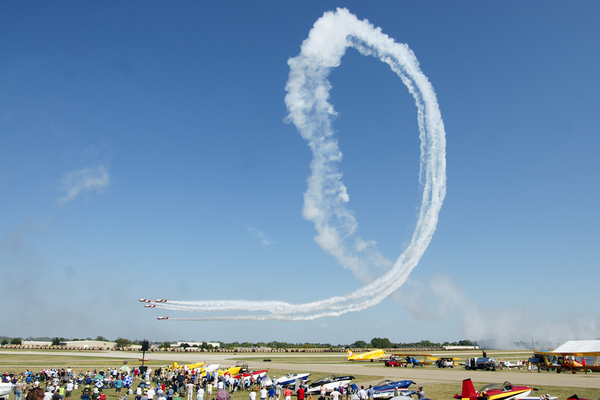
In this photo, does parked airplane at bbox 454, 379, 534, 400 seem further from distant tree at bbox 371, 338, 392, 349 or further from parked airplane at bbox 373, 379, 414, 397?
distant tree at bbox 371, 338, 392, 349

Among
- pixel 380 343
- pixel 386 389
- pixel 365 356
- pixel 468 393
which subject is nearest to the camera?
pixel 468 393

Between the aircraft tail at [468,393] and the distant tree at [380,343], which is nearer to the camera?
the aircraft tail at [468,393]

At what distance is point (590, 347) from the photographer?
163ft

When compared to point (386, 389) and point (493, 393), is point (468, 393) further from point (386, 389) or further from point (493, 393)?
point (386, 389)

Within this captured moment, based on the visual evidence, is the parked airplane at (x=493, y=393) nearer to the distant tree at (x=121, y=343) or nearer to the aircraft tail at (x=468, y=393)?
the aircraft tail at (x=468, y=393)

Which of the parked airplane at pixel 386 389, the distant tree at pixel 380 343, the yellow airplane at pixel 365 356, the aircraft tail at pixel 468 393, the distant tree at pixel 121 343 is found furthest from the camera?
the distant tree at pixel 380 343

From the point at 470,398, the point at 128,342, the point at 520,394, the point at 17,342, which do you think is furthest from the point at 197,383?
the point at 17,342

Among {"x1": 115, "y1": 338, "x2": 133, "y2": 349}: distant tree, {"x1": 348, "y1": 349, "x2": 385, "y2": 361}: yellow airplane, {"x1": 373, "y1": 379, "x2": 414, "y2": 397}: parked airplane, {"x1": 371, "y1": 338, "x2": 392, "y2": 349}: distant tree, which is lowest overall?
{"x1": 371, "y1": 338, "x2": 392, "y2": 349}: distant tree

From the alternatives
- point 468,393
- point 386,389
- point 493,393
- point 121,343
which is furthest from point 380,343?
point 468,393

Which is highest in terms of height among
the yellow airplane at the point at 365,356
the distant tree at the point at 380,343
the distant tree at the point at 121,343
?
the yellow airplane at the point at 365,356

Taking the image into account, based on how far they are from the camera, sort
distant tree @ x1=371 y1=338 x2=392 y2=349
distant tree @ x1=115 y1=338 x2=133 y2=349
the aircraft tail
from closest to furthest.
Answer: the aircraft tail → distant tree @ x1=115 y1=338 x2=133 y2=349 → distant tree @ x1=371 y1=338 x2=392 y2=349

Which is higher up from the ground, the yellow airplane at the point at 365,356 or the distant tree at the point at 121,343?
the yellow airplane at the point at 365,356

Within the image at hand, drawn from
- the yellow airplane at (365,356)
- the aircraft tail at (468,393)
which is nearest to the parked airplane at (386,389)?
the aircraft tail at (468,393)

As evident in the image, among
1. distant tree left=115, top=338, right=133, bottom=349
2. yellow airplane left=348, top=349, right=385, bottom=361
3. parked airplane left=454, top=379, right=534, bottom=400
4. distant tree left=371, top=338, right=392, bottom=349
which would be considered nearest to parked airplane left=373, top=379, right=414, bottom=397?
parked airplane left=454, top=379, right=534, bottom=400
